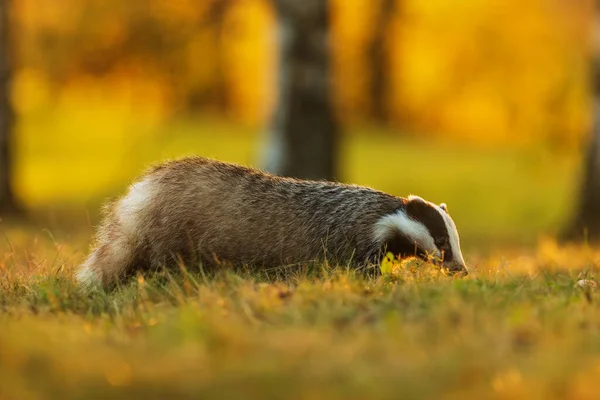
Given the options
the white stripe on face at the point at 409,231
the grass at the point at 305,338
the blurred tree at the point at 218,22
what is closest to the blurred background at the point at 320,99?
the blurred tree at the point at 218,22

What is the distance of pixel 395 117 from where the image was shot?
107ft

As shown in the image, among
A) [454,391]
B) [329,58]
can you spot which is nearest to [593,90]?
[329,58]

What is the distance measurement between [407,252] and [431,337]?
1.93 m

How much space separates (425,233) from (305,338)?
7.16 ft

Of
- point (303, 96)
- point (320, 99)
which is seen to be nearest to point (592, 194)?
point (320, 99)

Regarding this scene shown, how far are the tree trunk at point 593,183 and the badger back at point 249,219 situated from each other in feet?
20.5

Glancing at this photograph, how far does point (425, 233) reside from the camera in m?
6.14

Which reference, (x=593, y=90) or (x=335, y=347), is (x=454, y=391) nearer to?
(x=335, y=347)

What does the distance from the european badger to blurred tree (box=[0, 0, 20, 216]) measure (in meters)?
8.42

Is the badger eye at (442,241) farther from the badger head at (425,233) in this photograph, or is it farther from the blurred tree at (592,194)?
the blurred tree at (592,194)

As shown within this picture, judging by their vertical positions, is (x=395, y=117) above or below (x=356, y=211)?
below

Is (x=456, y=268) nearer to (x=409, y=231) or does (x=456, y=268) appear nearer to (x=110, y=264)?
(x=409, y=231)

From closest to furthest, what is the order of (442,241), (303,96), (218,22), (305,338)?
(305,338), (442,241), (303,96), (218,22)

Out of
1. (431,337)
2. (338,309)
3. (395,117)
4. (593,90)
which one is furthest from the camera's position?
(395,117)
